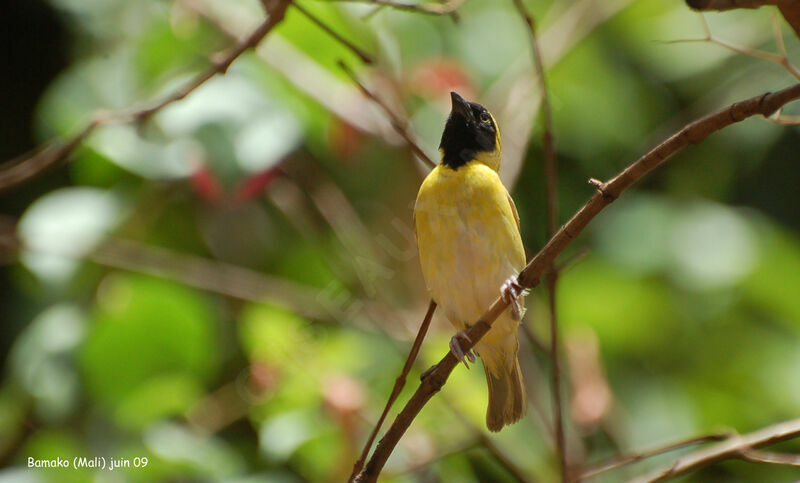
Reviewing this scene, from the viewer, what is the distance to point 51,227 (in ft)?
11.9

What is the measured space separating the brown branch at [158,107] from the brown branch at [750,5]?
989mm

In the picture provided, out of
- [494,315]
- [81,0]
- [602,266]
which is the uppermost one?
[81,0]

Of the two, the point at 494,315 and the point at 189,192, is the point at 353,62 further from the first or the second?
the point at 494,315

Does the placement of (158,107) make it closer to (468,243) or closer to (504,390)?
(468,243)

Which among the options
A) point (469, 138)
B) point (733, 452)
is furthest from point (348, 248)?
point (733, 452)

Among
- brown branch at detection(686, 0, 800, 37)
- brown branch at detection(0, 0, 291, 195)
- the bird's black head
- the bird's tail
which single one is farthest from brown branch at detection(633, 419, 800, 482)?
brown branch at detection(0, 0, 291, 195)

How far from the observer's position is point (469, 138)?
2.73 m

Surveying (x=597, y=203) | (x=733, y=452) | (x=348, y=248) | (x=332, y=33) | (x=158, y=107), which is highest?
(x=348, y=248)

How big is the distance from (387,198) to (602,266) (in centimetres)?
107

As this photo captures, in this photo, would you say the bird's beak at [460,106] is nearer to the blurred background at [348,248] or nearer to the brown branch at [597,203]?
the blurred background at [348,248]

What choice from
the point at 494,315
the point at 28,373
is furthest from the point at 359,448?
the point at 494,315

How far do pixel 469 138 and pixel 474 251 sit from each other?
46 centimetres

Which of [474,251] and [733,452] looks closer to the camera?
[733,452]

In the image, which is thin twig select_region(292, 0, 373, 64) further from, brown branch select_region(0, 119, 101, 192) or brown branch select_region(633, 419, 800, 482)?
brown branch select_region(633, 419, 800, 482)
